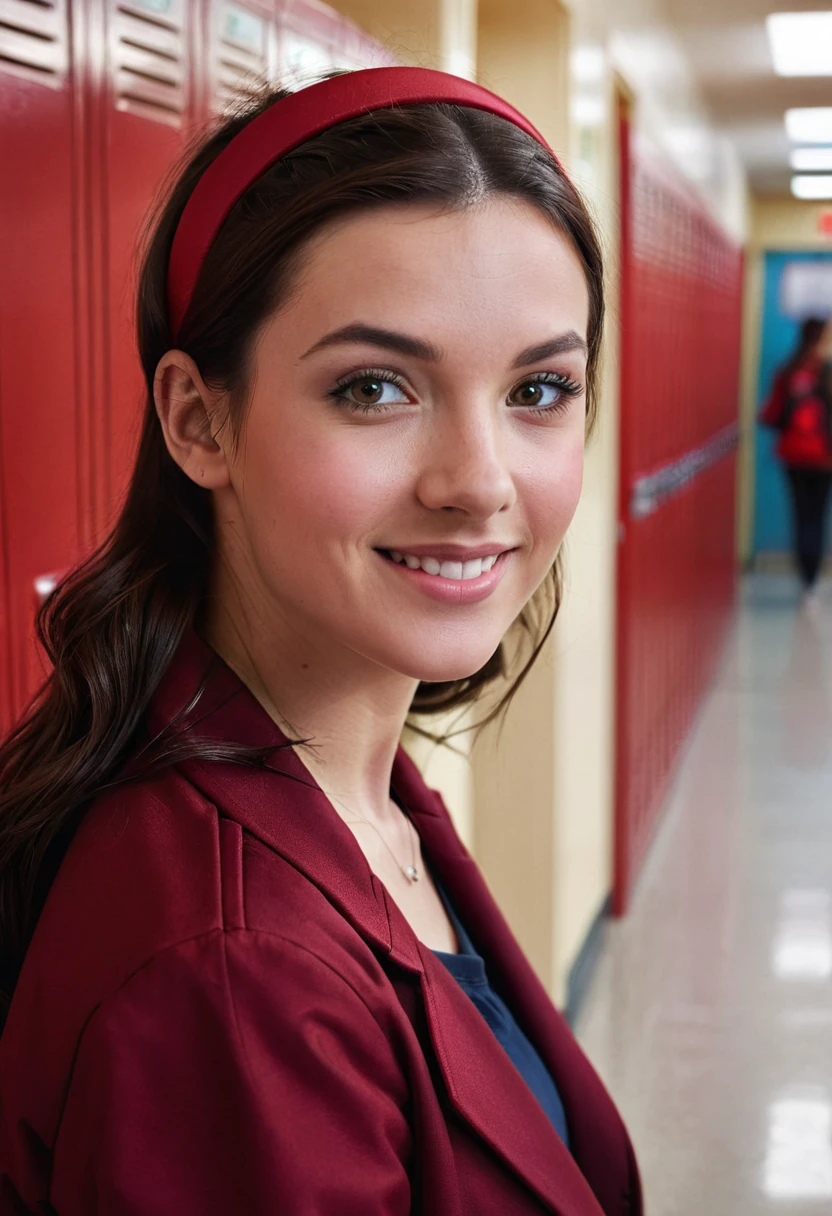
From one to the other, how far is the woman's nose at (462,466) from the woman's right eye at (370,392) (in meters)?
0.03

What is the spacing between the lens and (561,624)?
119 inches

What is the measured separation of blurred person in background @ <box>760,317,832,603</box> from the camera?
9.17 meters

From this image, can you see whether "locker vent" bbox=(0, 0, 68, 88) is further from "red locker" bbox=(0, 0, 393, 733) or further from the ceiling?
the ceiling

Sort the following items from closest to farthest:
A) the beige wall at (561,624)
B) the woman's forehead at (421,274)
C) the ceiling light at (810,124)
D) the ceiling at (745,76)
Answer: the woman's forehead at (421,274), the beige wall at (561,624), the ceiling at (745,76), the ceiling light at (810,124)

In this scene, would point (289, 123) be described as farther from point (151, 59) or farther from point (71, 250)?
point (151, 59)

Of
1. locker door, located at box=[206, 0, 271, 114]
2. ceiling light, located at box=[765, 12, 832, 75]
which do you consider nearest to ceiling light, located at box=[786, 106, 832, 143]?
ceiling light, located at box=[765, 12, 832, 75]

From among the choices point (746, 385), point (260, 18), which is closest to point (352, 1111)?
point (260, 18)

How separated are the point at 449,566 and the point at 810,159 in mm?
9016

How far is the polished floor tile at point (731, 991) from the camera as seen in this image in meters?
2.81

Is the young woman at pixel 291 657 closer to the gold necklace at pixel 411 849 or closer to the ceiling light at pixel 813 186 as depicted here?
the gold necklace at pixel 411 849

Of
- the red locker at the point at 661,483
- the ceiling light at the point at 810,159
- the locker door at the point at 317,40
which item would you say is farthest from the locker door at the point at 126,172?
the ceiling light at the point at 810,159

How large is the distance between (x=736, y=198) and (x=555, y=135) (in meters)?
6.43

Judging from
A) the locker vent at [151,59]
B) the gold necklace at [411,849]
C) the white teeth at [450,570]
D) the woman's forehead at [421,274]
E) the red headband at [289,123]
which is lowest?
the gold necklace at [411,849]

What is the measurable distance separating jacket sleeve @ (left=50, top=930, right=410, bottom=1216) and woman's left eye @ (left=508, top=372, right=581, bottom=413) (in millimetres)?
368
